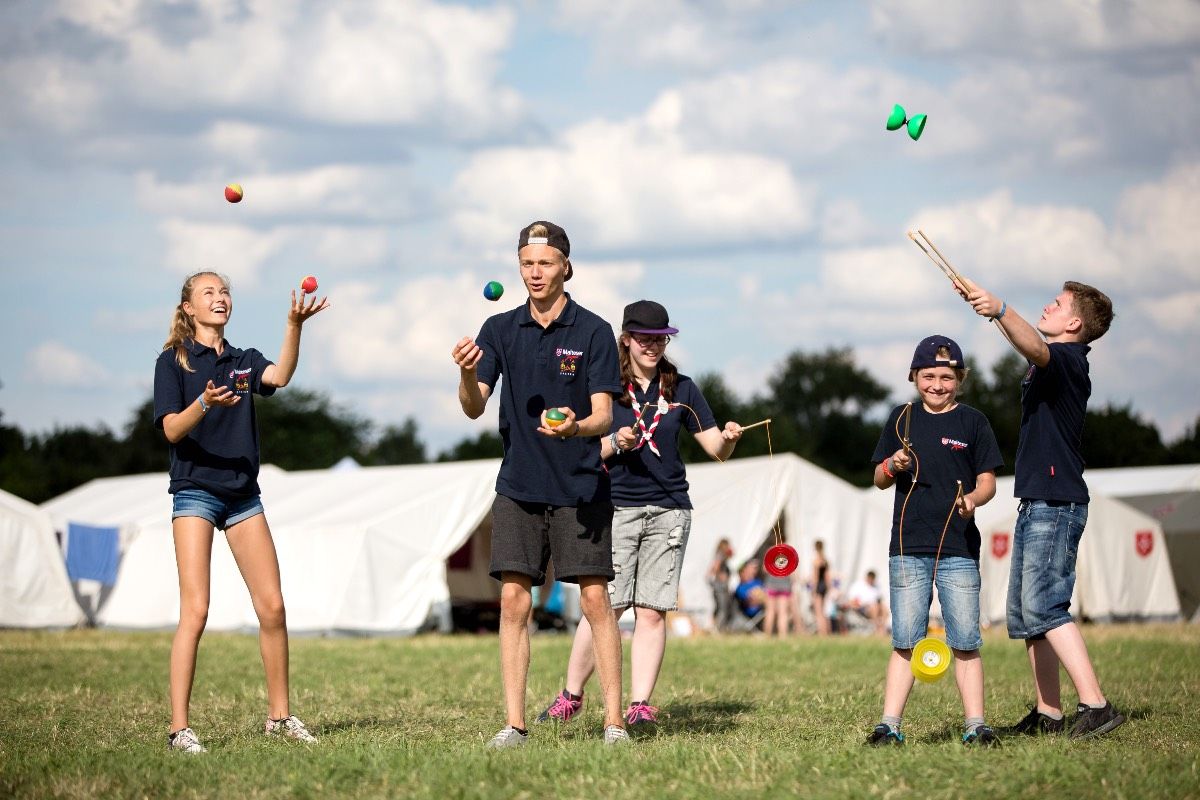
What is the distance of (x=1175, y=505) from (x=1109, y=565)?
3670 millimetres

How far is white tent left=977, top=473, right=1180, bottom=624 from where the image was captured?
87.2 ft

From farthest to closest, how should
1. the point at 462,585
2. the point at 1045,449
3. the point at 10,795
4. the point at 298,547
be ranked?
the point at 462,585
the point at 298,547
the point at 1045,449
the point at 10,795

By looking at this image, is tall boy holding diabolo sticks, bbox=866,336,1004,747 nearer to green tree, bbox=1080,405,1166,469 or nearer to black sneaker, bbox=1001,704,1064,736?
black sneaker, bbox=1001,704,1064,736

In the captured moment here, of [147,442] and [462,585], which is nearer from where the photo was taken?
[462,585]

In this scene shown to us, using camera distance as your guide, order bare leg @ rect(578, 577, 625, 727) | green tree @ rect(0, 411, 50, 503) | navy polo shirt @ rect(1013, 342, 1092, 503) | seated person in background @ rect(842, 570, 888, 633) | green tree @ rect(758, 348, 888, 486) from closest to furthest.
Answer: bare leg @ rect(578, 577, 625, 727), navy polo shirt @ rect(1013, 342, 1092, 503), seated person in background @ rect(842, 570, 888, 633), green tree @ rect(0, 411, 50, 503), green tree @ rect(758, 348, 888, 486)

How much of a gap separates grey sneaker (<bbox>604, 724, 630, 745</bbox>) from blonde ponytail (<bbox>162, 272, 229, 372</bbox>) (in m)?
2.45

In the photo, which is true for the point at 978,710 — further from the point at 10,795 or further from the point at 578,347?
the point at 10,795

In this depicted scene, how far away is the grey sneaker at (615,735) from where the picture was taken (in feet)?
19.0

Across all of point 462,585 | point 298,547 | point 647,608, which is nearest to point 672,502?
point 647,608

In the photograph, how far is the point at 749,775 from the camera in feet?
15.8

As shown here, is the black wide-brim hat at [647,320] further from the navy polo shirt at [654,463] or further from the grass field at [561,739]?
the grass field at [561,739]

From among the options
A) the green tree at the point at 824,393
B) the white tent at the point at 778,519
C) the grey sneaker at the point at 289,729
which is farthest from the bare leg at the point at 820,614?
the green tree at the point at 824,393

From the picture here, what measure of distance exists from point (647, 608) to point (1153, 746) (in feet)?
8.03

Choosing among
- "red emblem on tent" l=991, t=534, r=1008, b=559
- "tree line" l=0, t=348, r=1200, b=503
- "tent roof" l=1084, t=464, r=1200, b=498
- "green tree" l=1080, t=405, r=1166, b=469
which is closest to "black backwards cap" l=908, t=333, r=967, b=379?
"red emblem on tent" l=991, t=534, r=1008, b=559
